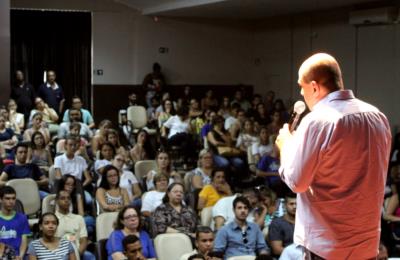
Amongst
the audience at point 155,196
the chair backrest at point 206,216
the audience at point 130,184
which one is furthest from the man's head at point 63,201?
the chair backrest at point 206,216

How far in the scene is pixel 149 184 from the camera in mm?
7258

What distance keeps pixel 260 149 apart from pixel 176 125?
1.72m

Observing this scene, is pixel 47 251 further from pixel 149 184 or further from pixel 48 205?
pixel 149 184

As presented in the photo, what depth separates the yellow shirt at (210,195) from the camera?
6738 millimetres

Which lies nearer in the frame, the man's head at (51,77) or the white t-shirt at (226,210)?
the white t-shirt at (226,210)

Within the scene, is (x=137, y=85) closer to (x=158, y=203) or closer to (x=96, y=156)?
(x=96, y=156)

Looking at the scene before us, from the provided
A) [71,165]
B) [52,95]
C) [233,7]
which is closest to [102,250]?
[71,165]

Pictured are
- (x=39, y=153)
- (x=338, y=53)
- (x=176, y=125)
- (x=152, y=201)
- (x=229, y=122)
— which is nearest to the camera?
(x=152, y=201)

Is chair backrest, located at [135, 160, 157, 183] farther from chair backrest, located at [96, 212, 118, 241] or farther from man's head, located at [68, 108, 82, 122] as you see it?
man's head, located at [68, 108, 82, 122]

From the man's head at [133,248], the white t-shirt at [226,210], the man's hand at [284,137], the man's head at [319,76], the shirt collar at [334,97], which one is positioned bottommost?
the man's head at [133,248]

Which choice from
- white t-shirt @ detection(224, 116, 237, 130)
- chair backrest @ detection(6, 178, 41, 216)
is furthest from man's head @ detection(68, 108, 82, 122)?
chair backrest @ detection(6, 178, 41, 216)

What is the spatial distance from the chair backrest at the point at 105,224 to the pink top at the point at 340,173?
13.4 ft

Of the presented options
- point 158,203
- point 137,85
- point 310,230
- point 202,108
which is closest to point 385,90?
point 202,108

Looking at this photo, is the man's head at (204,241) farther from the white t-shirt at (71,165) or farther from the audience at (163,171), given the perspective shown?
the white t-shirt at (71,165)
